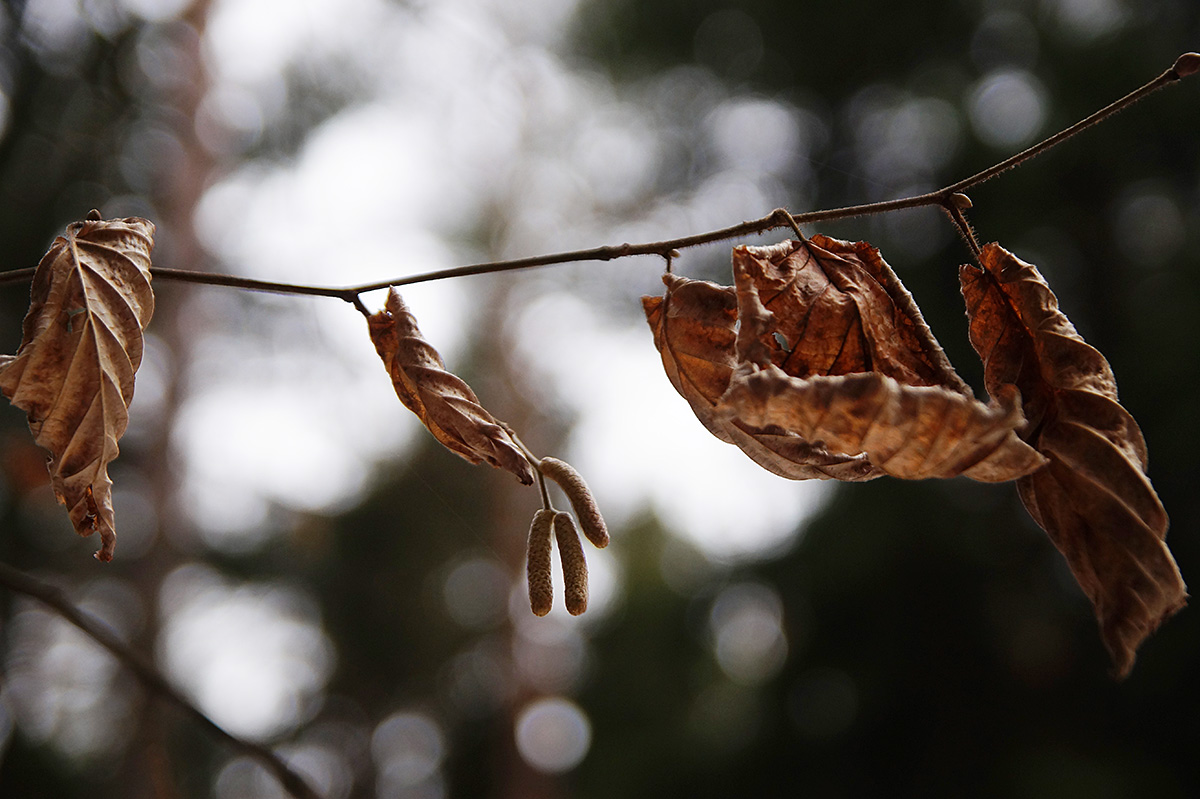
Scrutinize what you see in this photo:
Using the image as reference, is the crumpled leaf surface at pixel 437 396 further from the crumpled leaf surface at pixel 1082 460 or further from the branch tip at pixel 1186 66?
the branch tip at pixel 1186 66

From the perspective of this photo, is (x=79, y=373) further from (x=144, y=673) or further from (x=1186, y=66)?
(x=1186, y=66)

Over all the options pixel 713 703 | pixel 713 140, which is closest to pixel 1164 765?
pixel 713 703

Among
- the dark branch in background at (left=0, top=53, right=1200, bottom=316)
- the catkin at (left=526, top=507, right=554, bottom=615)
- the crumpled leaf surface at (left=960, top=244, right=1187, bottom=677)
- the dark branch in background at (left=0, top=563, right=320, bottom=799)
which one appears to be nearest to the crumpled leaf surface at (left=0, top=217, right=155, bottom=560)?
the dark branch in background at (left=0, top=53, right=1200, bottom=316)

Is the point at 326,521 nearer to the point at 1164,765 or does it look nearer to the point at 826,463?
the point at 1164,765

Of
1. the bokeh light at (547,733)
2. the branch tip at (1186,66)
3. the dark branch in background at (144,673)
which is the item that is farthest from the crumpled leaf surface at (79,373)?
the bokeh light at (547,733)

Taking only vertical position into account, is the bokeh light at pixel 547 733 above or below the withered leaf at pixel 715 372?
below

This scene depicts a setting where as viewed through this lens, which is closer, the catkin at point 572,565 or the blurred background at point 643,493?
the catkin at point 572,565

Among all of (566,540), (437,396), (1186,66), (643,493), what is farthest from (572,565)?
(643,493)
